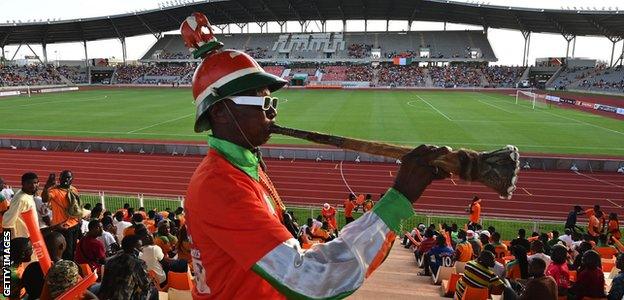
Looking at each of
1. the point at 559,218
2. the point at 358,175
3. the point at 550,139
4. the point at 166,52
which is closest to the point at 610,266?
the point at 559,218

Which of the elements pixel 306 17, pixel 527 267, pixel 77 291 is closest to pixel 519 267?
pixel 527 267

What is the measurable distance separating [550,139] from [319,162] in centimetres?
1365

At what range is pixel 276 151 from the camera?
21312 mm

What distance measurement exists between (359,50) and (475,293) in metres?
70.4

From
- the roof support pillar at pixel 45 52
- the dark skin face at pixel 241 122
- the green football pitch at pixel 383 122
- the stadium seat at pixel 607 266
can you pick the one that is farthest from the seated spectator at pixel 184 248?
the roof support pillar at pixel 45 52

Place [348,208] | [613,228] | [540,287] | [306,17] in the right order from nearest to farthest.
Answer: [540,287] → [613,228] → [348,208] → [306,17]

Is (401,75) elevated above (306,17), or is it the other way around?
(306,17)

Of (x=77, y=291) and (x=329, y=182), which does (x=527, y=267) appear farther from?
(x=329, y=182)

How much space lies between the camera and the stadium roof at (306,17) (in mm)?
56344

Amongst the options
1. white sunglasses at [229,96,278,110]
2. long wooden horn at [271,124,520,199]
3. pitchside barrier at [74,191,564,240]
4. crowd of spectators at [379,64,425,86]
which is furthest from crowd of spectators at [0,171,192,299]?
crowd of spectators at [379,64,425,86]

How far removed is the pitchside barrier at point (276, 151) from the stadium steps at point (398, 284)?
10781 millimetres

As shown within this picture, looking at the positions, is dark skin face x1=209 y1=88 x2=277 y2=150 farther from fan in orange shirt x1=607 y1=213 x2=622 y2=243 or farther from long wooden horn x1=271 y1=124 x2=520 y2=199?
fan in orange shirt x1=607 y1=213 x2=622 y2=243

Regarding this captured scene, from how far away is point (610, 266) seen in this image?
8031mm

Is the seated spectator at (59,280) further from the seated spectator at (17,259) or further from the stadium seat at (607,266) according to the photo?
the stadium seat at (607,266)
